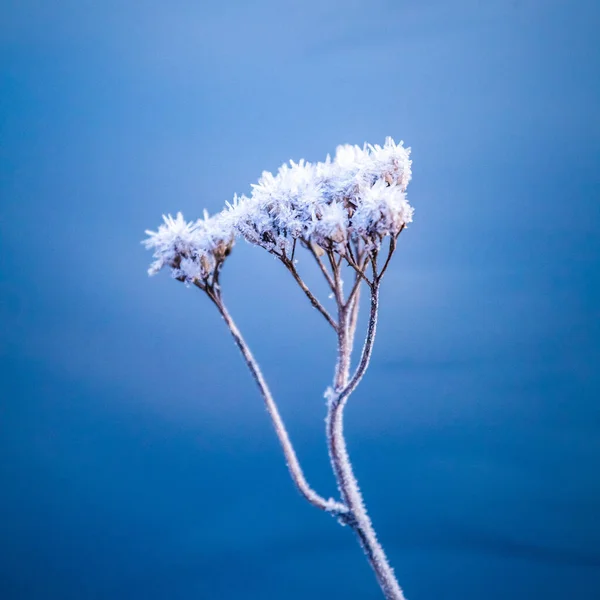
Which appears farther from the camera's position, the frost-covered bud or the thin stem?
the frost-covered bud

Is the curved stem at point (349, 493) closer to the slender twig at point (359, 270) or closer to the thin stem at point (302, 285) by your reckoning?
the thin stem at point (302, 285)

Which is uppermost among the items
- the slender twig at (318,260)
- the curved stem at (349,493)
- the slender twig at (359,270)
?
the slender twig at (318,260)

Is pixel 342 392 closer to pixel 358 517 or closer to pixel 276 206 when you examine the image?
pixel 358 517

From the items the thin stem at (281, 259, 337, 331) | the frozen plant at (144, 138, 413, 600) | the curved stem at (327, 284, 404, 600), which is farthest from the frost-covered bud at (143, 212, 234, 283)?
the curved stem at (327, 284, 404, 600)

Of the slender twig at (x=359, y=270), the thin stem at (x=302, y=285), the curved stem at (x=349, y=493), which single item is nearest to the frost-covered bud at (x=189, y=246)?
the thin stem at (x=302, y=285)

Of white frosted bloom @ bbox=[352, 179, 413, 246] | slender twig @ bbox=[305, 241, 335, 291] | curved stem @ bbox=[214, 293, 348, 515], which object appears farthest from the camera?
curved stem @ bbox=[214, 293, 348, 515]

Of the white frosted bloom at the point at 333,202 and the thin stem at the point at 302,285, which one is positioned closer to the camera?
the white frosted bloom at the point at 333,202

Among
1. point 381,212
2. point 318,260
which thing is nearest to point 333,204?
point 381,212

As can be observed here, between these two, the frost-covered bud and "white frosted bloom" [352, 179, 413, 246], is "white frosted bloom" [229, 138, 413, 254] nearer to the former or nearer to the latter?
"white frosted bloom" [352, 179, 413, 246]
